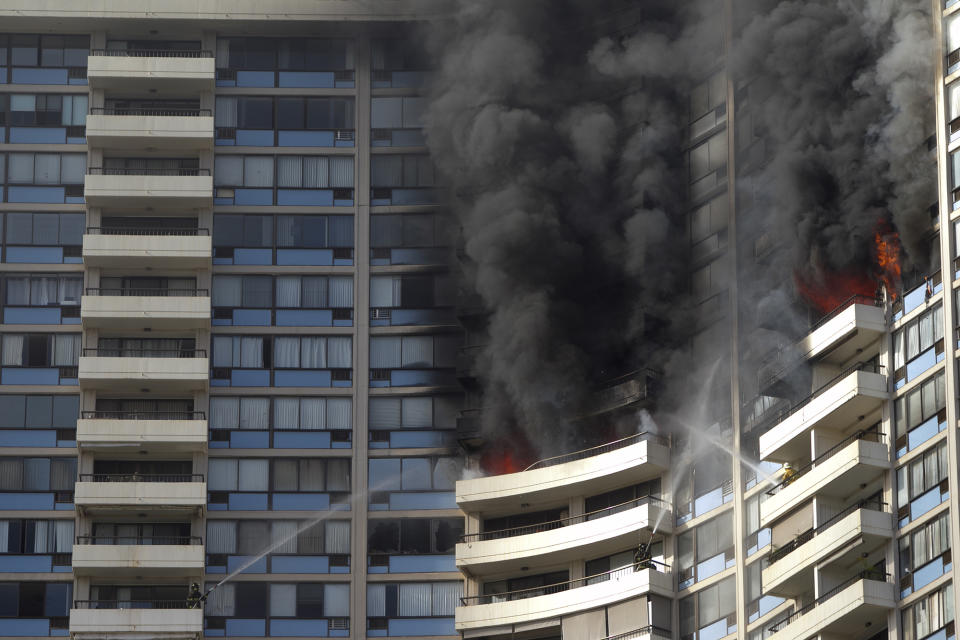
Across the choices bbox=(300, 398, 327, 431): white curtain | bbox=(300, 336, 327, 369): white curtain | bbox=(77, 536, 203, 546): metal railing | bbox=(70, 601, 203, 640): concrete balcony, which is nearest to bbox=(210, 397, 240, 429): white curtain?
bbox=(300, 398, 327, 431): white curtain

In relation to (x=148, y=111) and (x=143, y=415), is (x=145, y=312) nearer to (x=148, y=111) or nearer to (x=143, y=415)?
(x=143, y=415)

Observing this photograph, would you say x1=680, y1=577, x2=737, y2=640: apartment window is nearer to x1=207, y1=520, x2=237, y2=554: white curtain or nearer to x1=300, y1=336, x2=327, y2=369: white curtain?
x1=207, y1=520, x2=237, y2=554: white curtain

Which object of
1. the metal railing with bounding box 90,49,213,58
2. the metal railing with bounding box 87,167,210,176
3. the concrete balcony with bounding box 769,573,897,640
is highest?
the metal railing with bounding box 90,49,213,58

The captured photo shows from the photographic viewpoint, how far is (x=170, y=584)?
84.9 metres

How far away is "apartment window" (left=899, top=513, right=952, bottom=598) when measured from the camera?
67500 millimetres

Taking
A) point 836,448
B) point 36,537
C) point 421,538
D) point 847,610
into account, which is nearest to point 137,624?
point 36,537

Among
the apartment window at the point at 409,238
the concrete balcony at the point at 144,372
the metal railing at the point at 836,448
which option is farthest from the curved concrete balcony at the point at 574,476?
the concrete balcony at the point at 144,372

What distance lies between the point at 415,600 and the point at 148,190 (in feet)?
59.3

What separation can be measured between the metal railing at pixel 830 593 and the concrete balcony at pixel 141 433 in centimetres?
2259

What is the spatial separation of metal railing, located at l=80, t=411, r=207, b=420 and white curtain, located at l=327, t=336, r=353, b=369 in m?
4.93

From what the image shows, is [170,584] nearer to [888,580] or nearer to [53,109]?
[53,109]

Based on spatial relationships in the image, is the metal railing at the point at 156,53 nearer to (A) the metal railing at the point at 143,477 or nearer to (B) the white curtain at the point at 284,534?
(A) the metal railing at the point at 143,477

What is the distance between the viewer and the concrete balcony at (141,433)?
281 ft

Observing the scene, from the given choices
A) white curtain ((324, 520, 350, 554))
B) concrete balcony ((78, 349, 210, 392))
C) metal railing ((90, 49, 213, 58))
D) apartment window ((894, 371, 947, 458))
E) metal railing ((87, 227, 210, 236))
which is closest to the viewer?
apartment window ((894, 371, 947, 458))
